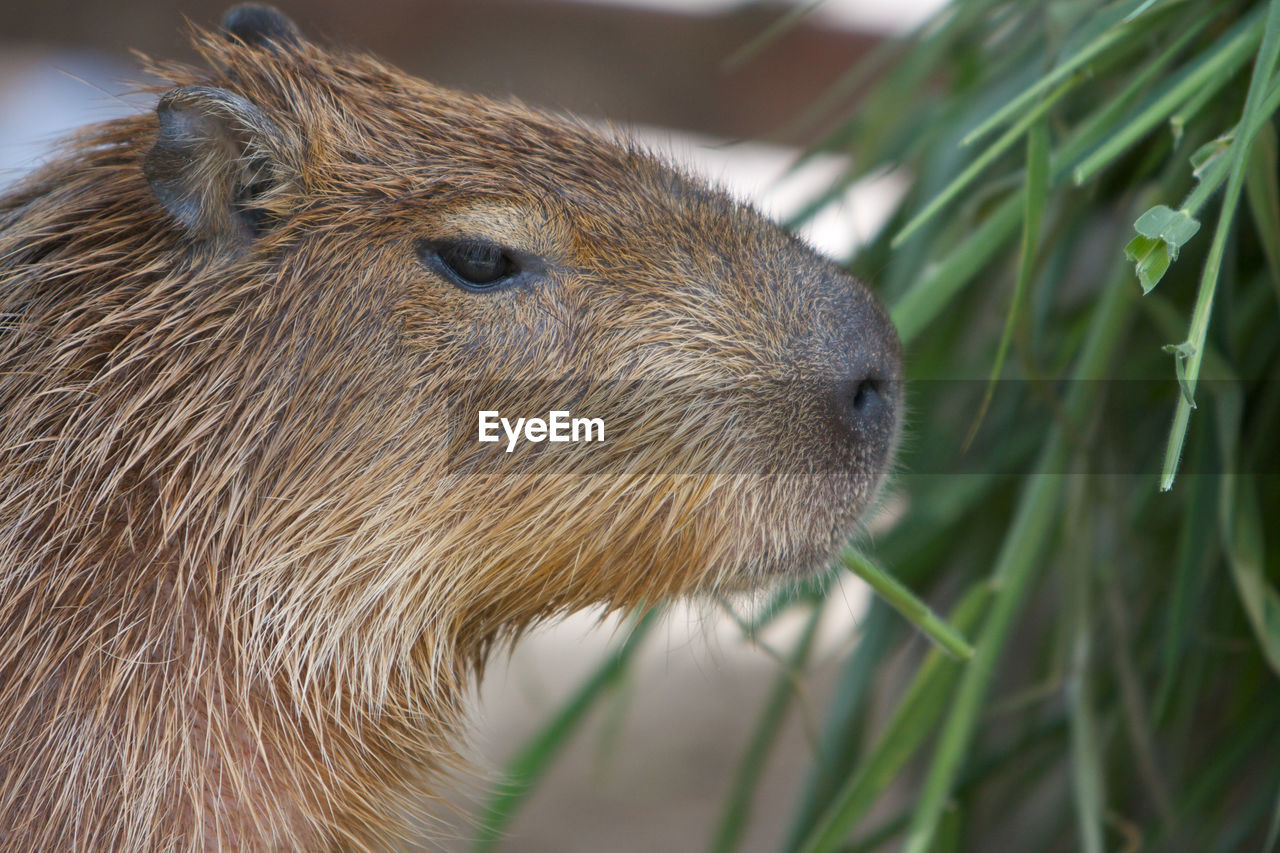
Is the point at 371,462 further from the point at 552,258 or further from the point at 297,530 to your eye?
the point at 552,258

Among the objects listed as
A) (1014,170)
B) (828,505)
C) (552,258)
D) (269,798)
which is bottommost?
(269,798)

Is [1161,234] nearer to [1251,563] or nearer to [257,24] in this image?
[1251,563]

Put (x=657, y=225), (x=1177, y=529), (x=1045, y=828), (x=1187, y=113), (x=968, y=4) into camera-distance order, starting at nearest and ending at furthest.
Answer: (x=1187, y=113) < (x=657, y=225) < (x=968, y=4) < (x=1177, y=529) < (x=1045, y=828)

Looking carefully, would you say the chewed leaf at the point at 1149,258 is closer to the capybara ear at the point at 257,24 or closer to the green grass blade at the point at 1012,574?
the green grass blade at the point at 1012,574

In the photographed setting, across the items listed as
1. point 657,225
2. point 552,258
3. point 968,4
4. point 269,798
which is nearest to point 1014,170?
point 968,4

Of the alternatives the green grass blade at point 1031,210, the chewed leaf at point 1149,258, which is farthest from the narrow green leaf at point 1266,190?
the chewed leaf at point 1149,258

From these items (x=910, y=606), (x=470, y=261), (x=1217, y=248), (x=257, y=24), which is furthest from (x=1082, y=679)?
(x=257, y=24)

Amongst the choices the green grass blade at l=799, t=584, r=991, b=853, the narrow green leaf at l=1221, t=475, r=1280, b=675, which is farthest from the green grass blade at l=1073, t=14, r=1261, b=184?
the green grass blade at l=799, t=584, r=991, b=853
